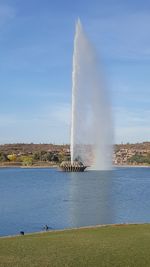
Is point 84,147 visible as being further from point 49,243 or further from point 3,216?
point 49,243

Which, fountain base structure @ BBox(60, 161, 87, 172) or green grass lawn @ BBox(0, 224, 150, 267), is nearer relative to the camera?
green grass lawn @ BBox(0, 224, 150, 267)

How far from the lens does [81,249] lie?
12453mm

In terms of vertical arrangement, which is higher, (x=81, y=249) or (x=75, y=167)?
(x=75, y=167)

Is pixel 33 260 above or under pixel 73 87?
under

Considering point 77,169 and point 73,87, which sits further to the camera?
point 77,169

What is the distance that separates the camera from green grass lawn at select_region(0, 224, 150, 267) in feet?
36.2

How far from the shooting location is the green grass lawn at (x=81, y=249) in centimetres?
1105

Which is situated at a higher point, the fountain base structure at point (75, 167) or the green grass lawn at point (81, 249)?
the fountain base structure at point (75, 167)

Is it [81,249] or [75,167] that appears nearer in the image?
[81,249]

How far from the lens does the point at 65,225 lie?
2312 cm

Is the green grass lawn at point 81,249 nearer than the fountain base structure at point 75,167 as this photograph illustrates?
Yes

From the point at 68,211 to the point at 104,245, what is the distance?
16.7 metres

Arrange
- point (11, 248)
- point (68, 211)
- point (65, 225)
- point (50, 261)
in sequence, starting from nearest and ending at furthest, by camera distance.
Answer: point (50, 261) < point (11, 248) < point (65, 225) < point (68, 211)

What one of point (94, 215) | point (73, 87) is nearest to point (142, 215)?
point (94, 215)
